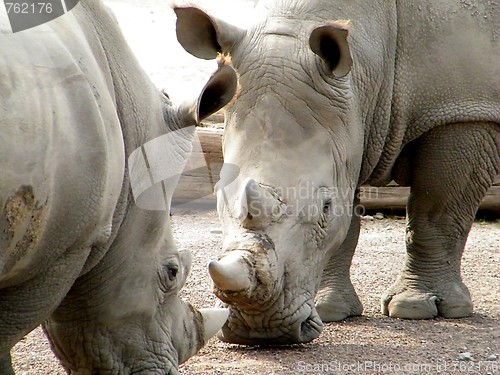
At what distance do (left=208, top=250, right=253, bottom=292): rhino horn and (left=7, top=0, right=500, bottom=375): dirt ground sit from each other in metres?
0.42

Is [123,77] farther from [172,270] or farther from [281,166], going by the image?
[281,166]

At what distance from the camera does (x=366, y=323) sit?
6.75 metres

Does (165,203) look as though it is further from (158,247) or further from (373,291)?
(373,291)

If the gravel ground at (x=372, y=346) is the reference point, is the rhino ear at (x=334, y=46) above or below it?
above

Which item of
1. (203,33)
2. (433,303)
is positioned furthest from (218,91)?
(433,303)

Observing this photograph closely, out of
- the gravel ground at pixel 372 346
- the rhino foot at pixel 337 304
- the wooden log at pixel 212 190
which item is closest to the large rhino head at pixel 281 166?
the gravel ground at pixel 372 346

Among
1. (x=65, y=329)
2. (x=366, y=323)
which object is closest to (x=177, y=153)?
(x=65, y=329)

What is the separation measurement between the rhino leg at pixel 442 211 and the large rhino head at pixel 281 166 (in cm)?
63

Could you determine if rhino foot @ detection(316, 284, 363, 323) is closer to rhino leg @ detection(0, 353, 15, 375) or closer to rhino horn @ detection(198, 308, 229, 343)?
rhino horn @ detection(198, 308, 229, 343)

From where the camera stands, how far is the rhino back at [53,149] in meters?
2.99

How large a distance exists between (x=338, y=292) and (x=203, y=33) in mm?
1702

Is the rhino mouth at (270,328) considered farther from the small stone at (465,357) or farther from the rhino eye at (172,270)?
the rhino eye at (172,270)

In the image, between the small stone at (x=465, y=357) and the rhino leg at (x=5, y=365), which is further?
the small stone at (x=465, y=357)

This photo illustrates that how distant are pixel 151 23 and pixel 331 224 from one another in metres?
10.2
